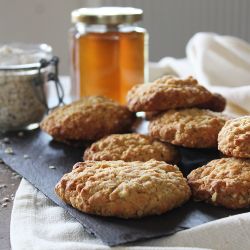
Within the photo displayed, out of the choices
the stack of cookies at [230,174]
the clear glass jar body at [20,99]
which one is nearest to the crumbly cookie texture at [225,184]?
the stack of cookies at [230,174]

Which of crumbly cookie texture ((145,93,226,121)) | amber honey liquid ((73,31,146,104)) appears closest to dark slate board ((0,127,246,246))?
crumbly cookie texture ((145,93,226,121))

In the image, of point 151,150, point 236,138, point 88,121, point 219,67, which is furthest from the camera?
point 219,67

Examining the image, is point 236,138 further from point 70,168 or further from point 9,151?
point 9,151

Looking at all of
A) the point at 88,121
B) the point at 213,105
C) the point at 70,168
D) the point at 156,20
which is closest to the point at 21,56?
the point at 88,121

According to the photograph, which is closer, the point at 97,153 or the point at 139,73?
the point at 97,153

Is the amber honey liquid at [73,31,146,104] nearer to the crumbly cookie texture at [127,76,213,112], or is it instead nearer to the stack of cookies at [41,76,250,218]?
the stack of cookies at [41,76,250,218]

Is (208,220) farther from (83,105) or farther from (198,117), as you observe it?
(83,105)

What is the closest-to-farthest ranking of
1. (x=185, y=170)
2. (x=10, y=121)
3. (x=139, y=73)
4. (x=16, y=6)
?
1. (x=185, y=170)
2. (x=10, y=121)
3. (x=139, y=73)
4. (x=16, y=6)

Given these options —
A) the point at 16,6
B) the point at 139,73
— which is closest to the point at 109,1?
Answer: the point at 16,6
